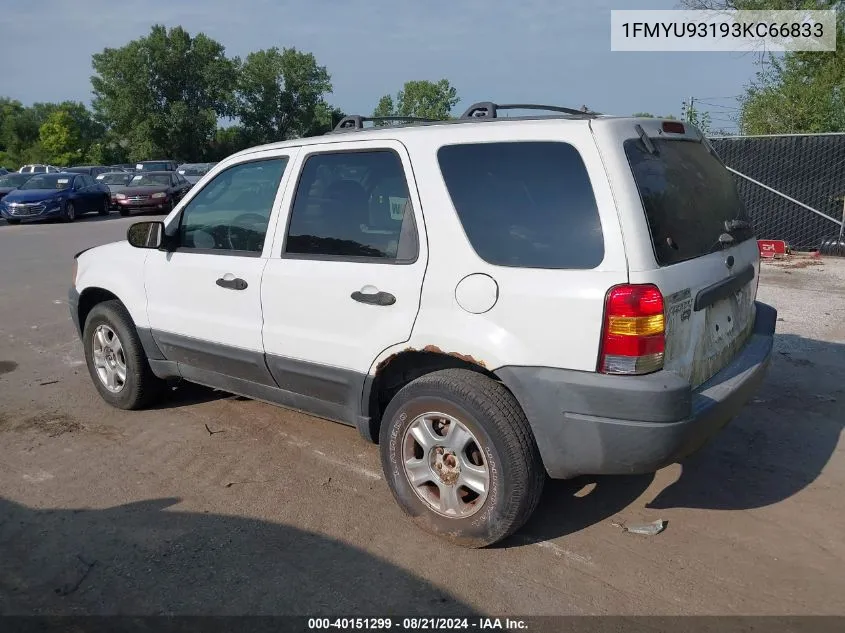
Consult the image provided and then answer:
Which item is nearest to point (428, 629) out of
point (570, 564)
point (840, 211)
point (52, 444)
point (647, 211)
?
point (570, 564)

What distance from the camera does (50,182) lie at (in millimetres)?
22859

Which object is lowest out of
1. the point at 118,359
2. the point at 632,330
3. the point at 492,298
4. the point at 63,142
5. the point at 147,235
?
the point at 118,359

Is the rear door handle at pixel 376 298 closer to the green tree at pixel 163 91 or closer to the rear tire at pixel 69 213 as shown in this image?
the rear tire at pixel 69 213

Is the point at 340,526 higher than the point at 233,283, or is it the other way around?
the point at 233,283

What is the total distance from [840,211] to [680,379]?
10852mm

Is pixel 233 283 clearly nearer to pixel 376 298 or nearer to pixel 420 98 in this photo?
pixel 376 298

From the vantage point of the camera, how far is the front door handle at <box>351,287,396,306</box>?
3.54 metres

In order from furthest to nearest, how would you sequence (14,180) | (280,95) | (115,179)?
(280,95)
(115,179)
(14,180)

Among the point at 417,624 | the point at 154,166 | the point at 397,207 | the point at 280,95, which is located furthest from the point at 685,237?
the point at 280,95

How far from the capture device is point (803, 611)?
2943 millimetres

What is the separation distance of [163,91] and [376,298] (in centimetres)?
6484

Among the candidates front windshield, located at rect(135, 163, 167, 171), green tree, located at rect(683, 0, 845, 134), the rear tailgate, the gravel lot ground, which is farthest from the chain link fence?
front windshield, located at rect(135, 163, 167, 171)

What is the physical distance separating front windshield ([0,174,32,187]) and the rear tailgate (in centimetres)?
2618

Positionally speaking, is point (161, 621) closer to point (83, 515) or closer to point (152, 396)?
point (83, 515)
